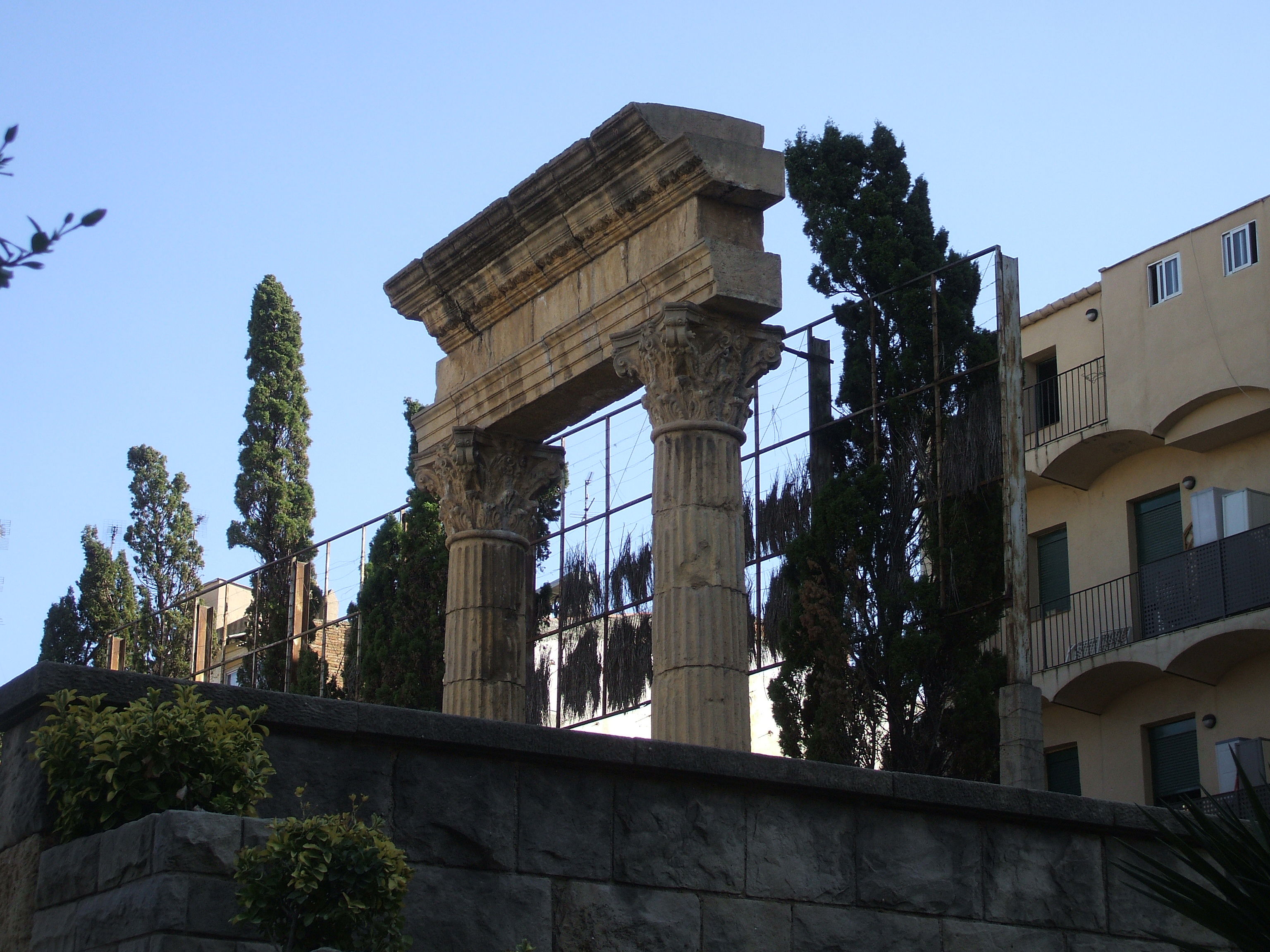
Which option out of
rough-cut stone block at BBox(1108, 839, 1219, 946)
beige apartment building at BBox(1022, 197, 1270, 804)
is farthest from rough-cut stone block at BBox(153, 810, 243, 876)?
beige apartment building at BBox(1022, 197, 1270, 804)

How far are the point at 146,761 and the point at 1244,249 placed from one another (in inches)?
741

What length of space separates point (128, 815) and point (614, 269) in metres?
8.06

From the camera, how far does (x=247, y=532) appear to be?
3825cm

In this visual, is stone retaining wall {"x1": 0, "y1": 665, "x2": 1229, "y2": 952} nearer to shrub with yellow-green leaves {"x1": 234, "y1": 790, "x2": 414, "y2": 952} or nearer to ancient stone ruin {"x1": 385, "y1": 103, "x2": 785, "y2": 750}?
shrub with yellow-green leaves {"x1": 234, "y1": 790, "x2": 414, "y2": 952}

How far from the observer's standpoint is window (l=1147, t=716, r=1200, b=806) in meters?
22.3

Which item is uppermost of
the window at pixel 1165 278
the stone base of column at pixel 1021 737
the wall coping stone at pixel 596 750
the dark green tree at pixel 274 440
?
the dark green tree at pixel 274 440

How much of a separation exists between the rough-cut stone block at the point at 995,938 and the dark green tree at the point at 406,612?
1595cm

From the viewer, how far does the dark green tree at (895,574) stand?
61.3ft

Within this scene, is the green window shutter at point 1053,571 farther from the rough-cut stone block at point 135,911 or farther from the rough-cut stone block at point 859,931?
the rough-cut stone block at point 135,911

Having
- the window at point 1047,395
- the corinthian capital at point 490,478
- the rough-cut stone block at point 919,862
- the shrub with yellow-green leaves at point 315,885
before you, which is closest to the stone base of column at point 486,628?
the corinthian capital at point 490,478

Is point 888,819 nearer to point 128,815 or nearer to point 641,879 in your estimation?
point 641,879

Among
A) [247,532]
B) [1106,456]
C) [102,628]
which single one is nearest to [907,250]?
[1106,456]

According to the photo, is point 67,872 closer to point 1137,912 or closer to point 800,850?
point 800,850

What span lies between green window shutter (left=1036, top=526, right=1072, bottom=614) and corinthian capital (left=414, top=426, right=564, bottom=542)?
35.6ft
